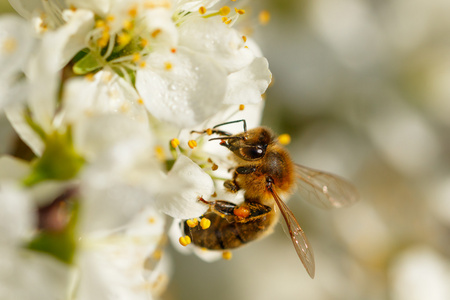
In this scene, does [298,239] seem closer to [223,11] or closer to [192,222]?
[192,222]

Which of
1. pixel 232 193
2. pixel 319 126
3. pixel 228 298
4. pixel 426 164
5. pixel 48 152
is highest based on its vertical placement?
pixel 48 152

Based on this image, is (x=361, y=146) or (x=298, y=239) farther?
(x=361, y=146)

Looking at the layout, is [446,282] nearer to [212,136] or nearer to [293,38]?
[293,38]

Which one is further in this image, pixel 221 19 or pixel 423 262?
pixel 423 262

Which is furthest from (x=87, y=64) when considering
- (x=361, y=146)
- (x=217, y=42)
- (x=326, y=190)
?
(x=361, y=146)

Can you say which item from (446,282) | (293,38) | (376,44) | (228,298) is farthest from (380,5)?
(228,298)

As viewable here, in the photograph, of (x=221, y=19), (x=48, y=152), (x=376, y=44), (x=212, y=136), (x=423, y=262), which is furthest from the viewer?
(x=376, y=44)

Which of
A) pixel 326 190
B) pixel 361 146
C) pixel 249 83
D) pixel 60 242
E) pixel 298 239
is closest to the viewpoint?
pixel 60 242

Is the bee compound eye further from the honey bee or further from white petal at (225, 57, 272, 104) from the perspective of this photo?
white petal at (225, 57, 272, 104)
